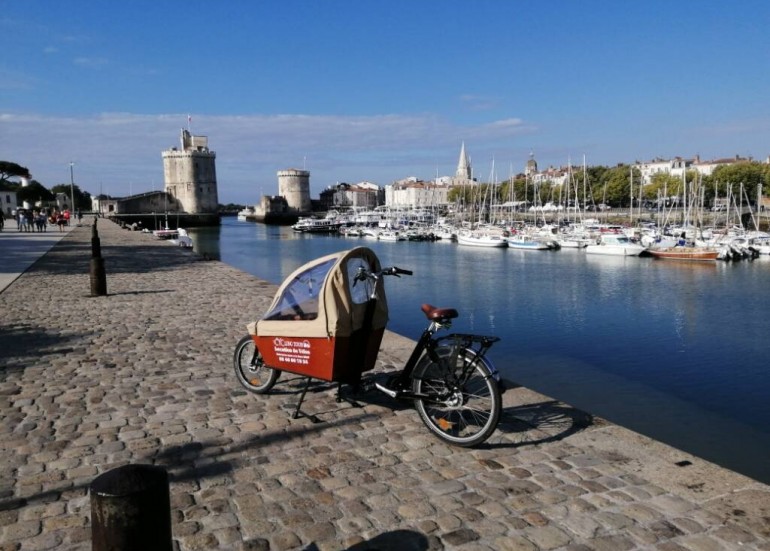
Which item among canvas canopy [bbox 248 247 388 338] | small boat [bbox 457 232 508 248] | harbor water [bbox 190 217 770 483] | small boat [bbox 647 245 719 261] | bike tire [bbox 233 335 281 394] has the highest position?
canvas canopy [bbox 248 247 388 338]

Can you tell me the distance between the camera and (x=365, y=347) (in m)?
5.55

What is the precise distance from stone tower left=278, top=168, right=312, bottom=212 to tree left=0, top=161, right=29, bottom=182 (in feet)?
178

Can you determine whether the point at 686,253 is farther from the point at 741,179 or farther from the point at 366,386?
the point at 741,179

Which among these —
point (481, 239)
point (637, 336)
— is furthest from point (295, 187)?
point (637, 336)

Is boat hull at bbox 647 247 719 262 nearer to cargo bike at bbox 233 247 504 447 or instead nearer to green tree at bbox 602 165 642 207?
cargo bike at bbox 233 247 504 447

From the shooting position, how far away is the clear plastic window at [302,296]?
5.51m

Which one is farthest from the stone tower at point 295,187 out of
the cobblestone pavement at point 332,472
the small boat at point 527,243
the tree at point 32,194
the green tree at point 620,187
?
the cobblestone pavement at point 332,472

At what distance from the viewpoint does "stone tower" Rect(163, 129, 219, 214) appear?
11238 centimetres

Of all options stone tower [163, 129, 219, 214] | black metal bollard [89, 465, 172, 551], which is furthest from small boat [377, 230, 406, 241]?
black metal bollard [89, 465, 172, 551]

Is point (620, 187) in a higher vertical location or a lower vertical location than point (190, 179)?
lower

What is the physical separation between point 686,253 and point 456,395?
43.6 meters

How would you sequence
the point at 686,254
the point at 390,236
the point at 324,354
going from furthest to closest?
1. the point at 390,236
2. the point at 686,254
3. the point at 324,354

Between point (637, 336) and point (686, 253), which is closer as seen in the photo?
point (637, 336)

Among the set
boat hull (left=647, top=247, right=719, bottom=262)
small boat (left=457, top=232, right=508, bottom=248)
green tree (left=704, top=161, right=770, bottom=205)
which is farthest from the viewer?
green tree (left=704, top=161, right=770, bottom=205)
